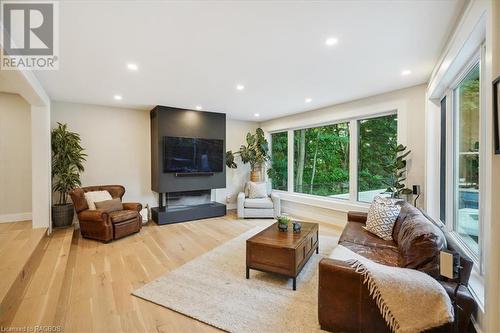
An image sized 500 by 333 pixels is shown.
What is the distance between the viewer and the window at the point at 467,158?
7.64ft

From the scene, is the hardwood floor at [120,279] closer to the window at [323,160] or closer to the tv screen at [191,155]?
the window at [323,160]

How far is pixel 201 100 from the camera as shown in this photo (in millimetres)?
4691

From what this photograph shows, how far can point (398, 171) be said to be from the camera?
3.94 meters

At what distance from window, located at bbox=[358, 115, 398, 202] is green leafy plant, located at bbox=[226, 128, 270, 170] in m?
2.50

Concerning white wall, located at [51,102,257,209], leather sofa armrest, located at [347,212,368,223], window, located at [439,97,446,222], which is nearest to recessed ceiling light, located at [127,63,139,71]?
white wall, located at [51,102,257,209]


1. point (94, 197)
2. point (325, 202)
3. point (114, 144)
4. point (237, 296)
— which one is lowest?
point (237, 296)

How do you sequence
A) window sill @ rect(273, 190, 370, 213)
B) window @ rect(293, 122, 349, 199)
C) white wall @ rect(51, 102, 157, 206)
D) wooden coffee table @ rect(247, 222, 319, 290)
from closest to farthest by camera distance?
wooden coffee table @ rect(247, 222, 319, 290) < window sill @ rect(273, 190, 370, 213) < white wall @ rect(51, 102, 157, 206) < window @ rect(293, 122, 349, 199)

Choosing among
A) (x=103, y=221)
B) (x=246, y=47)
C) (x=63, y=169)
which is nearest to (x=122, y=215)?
(x=103, y=221)

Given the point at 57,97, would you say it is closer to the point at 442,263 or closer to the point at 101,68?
the point at 101,68

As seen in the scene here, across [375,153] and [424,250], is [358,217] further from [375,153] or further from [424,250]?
[424,250]

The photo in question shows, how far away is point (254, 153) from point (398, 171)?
11.5 ft

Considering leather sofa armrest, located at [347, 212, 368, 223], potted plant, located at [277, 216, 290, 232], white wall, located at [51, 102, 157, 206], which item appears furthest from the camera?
white wall, located at [51, 102, 157, 206]

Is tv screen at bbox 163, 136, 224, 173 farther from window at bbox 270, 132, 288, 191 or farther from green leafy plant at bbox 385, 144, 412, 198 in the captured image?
green leafy plant at bbox 385, 144, 412, 198

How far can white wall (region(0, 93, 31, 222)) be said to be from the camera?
4441 mm
